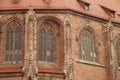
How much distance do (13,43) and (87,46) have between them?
7065mm

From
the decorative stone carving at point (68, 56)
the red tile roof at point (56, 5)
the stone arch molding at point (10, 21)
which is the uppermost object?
the red tile roof at point (56, 5)

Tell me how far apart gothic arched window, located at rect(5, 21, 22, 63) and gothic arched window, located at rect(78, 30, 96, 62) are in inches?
224

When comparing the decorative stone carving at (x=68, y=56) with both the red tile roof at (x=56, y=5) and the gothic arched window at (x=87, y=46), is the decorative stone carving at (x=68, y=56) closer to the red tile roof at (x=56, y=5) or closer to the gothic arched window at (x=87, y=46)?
the red tile roof at (x=56, y=5)

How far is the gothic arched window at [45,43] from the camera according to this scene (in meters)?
34.2

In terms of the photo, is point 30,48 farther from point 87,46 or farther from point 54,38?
point 87,46

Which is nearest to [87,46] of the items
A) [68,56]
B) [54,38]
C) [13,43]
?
[54,38]

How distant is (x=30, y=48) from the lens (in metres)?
32.3

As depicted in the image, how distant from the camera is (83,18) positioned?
36188mm

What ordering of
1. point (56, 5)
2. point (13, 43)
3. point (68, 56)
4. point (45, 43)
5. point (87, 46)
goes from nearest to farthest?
point (68, 56) < point (13, 43) < point (45, 43) < point (56, 5) < point (87, 46)

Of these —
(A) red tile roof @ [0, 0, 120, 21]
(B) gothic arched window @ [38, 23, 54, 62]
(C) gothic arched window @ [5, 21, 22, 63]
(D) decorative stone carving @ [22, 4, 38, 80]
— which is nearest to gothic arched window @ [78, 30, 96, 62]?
(A) red tile roof @ [0, 0, 120, 21]

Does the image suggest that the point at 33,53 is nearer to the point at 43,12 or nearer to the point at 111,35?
the point at 43,12

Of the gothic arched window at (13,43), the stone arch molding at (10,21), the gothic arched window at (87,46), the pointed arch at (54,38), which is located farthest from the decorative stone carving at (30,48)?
the gothic arched window at (87,46)

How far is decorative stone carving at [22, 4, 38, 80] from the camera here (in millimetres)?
31269

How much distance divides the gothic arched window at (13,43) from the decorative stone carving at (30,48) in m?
1.44
